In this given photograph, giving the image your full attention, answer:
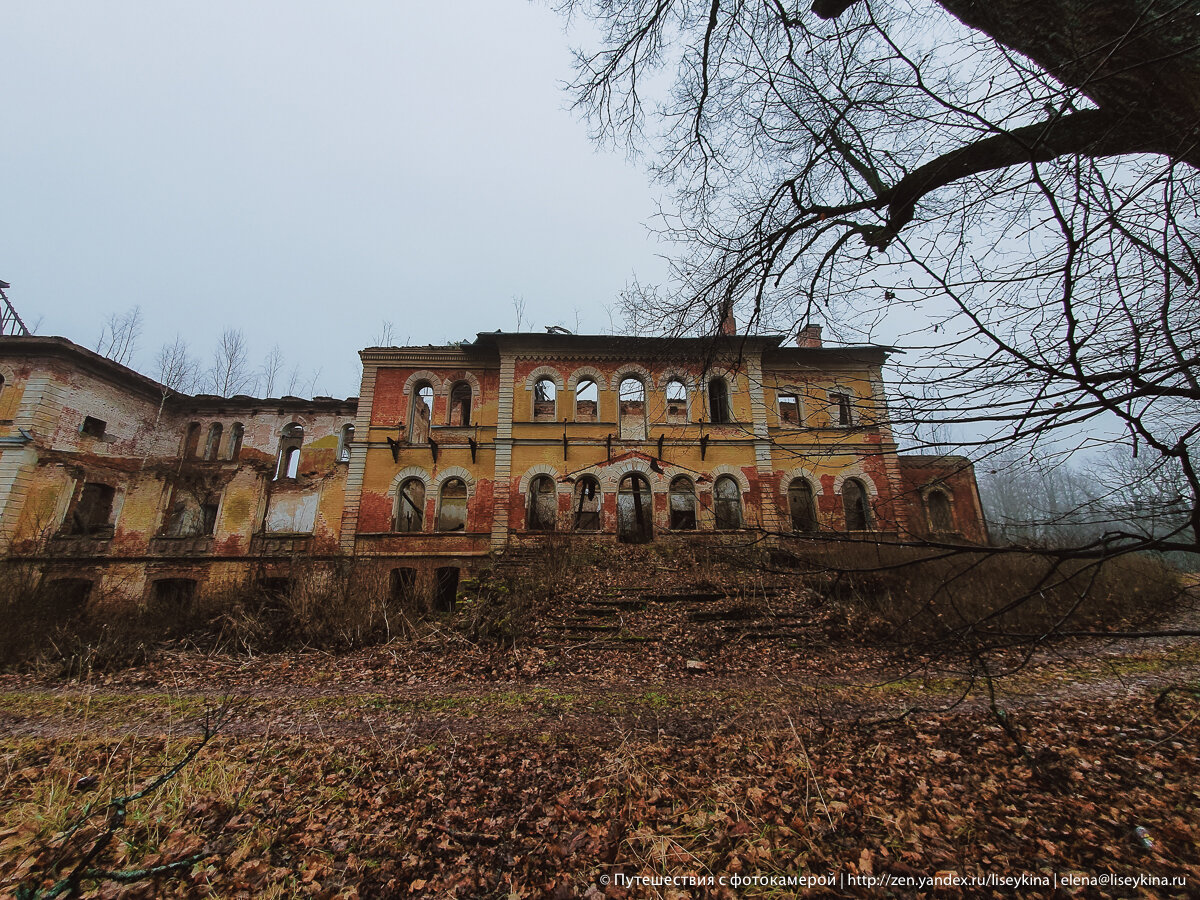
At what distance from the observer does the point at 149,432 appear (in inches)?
782

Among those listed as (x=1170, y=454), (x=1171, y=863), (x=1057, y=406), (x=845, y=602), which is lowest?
(x=1171, y=863)

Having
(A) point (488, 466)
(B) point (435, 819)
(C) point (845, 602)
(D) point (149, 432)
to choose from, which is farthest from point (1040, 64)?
(D) point (149, 432)

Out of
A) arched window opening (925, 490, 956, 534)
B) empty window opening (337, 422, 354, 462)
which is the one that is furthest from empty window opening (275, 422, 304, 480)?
arched window opening (925, 490, 956, 534)

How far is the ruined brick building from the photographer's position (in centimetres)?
1552

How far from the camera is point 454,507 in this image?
17.1 m

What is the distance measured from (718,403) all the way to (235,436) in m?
20.8

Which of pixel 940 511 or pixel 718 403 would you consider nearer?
pixel 718 403

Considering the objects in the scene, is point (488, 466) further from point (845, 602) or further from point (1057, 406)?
point (1057, 406)

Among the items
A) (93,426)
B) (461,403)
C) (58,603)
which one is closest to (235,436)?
(93,426)

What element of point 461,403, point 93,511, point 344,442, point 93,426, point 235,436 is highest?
point 461,403

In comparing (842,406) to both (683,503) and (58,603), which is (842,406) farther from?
(58,603)

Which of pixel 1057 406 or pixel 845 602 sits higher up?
Result: pixel 1057 406

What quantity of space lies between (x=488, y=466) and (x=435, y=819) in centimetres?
1380

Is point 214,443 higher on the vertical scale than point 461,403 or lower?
lower
